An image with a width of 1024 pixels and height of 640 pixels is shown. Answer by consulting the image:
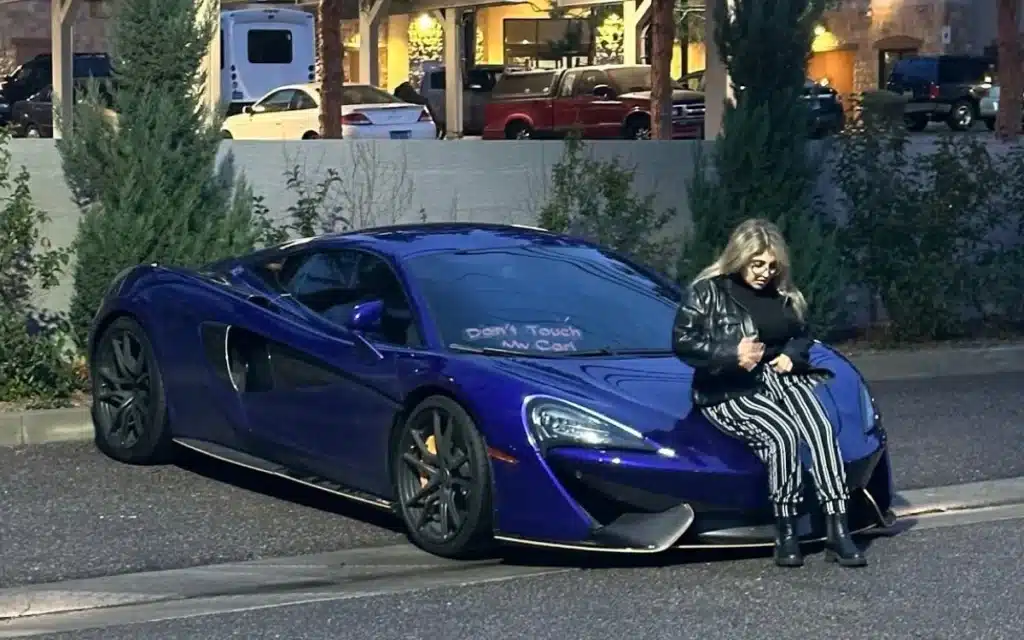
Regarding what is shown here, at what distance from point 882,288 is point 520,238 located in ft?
19.2

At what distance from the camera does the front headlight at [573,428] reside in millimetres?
6516

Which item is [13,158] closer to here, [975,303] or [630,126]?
[975,303]

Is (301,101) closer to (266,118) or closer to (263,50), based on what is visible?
(266,118)

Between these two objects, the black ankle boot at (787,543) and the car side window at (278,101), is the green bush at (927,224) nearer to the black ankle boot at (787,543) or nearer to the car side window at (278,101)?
the black ankle boot at (787,543)

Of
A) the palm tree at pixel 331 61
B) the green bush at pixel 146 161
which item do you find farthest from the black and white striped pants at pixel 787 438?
the palm tree at pixel 331 61

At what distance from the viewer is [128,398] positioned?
8820mm

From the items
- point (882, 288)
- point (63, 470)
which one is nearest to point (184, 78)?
point (63, 470)

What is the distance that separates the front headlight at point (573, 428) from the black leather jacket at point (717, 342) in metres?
0.42

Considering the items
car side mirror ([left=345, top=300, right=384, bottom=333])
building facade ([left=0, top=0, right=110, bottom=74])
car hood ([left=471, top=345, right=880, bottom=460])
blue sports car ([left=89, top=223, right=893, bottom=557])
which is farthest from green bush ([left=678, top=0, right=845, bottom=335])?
building facade ([left=0, top=0, right=110, bottom=74])

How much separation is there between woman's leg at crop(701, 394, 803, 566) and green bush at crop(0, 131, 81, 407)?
4897 mm

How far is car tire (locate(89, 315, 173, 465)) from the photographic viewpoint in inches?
338

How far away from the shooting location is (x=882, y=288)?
13.3m

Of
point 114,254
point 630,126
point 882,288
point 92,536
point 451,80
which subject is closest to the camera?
point 92,536

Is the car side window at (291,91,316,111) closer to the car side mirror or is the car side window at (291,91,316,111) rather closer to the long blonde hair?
the car side mirror
